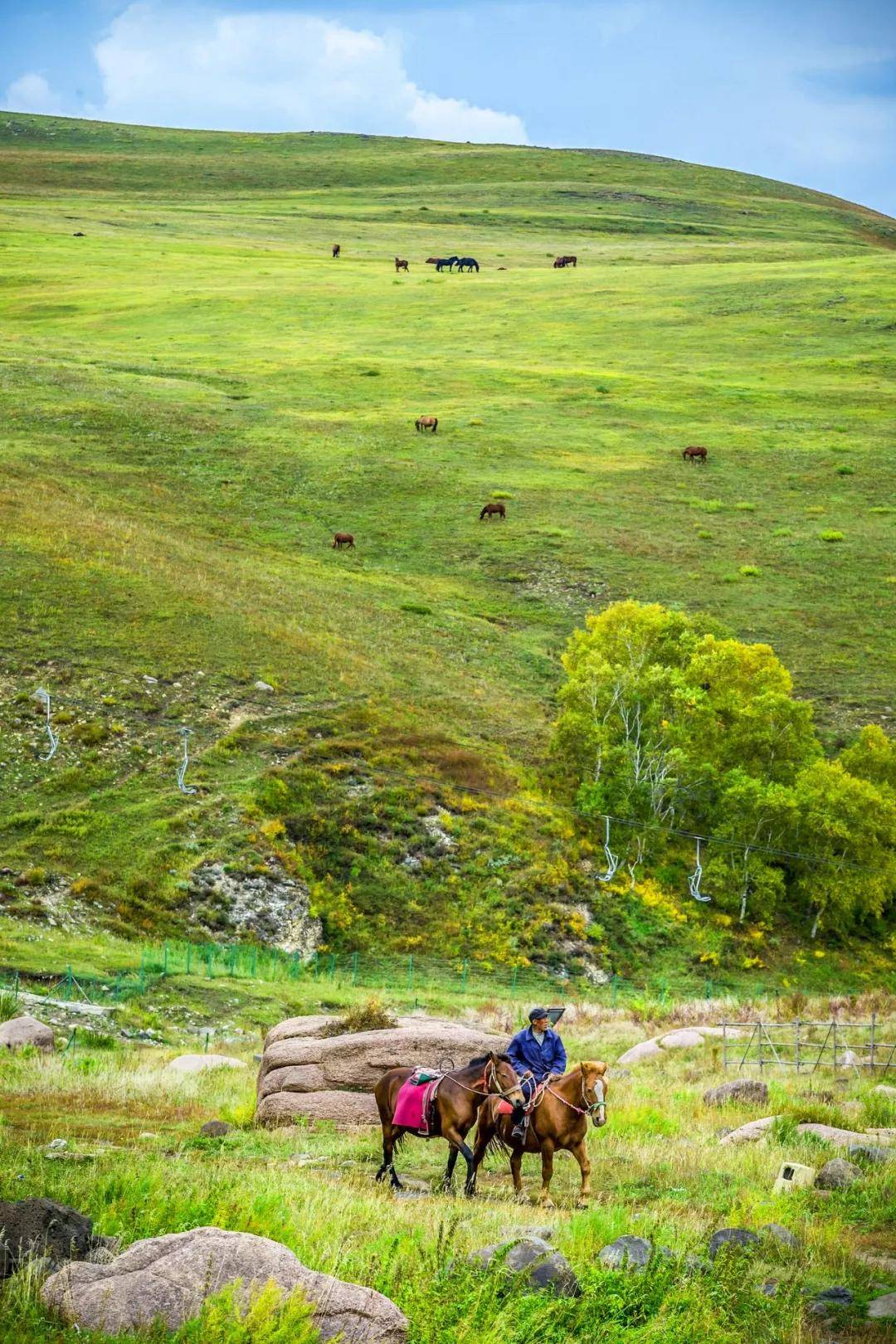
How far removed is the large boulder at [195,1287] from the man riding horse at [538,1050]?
274 inches

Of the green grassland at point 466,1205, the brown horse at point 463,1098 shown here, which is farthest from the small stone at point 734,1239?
the brown horse at point 463,1098

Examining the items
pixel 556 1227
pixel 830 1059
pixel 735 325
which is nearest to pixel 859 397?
pixel 735 325

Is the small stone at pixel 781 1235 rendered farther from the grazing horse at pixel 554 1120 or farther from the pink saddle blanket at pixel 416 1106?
the pink saddle blanket at pixel 416 1106

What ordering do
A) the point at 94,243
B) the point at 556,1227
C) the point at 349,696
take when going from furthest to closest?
the point at 94,243
the point at 349,696
the point at 556,1227

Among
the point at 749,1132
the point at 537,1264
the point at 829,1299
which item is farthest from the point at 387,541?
the point at 537,1264

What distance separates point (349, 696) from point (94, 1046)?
98.7 ft

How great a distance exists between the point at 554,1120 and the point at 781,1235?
10.6 ft

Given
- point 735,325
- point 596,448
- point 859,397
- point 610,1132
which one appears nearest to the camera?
point 610,1132

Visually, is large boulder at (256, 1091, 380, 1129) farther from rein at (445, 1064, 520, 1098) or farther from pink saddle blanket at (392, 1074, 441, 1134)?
rein at (445, 1064, 520, 1098)

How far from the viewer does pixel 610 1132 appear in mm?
20203

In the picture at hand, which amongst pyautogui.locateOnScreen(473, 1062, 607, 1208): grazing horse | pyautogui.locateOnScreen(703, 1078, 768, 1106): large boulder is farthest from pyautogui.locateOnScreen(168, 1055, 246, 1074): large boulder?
pyautogui.locateOnScreen(473, 1062, 607, 1208): grazing horse

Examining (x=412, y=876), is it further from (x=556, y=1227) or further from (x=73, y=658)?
(x=556, y=1227)

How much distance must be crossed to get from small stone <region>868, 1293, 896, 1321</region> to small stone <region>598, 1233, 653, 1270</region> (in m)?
2.13

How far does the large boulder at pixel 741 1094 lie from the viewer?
22.5 m
